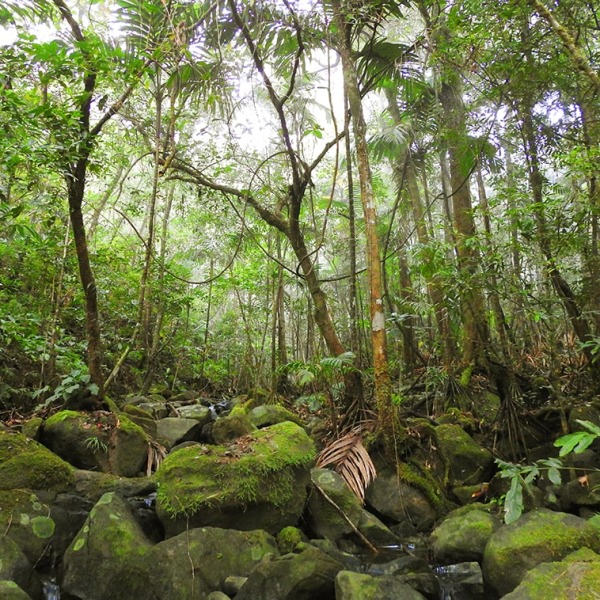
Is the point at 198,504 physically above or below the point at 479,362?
below

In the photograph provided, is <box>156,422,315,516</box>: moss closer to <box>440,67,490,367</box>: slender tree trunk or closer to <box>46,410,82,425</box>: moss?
<box>46,410,82,425</box>: moss

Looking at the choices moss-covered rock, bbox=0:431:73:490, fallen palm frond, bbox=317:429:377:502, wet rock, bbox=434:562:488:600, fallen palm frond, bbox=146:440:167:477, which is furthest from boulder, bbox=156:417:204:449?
wet rock, bbox=434:562:488:600

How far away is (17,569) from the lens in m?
2.99

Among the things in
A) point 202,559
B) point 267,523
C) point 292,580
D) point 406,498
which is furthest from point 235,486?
point 406,498

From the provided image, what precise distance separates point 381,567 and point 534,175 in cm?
509

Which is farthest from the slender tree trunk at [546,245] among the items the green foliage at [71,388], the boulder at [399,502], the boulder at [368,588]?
the green foliage at [71,388]

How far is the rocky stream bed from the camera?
302cm

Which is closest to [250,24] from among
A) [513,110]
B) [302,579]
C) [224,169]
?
[224,169]

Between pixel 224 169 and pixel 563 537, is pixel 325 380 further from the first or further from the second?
pixel 224 169

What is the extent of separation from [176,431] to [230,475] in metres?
→ 2.38

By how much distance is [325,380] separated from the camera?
18.0ft

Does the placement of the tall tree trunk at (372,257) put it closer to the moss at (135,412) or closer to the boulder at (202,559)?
the boulder at (202,559)

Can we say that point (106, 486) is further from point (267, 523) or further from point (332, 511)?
point (332, 511)

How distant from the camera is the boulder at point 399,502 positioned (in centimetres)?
458
